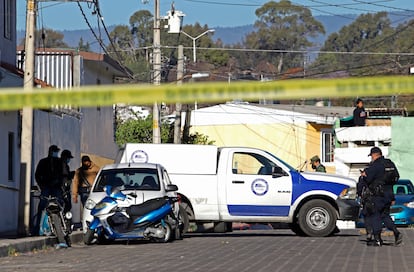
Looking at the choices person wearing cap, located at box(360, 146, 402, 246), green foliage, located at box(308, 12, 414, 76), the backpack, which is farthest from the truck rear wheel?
green foliage, located at box(308, 12, 414, 76)

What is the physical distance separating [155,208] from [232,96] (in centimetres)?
1089

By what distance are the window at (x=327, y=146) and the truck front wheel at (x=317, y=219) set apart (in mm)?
28944

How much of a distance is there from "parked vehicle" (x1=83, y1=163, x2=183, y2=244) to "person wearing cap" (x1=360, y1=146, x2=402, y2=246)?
3.58 metres

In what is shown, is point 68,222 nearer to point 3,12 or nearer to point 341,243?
point 341,243

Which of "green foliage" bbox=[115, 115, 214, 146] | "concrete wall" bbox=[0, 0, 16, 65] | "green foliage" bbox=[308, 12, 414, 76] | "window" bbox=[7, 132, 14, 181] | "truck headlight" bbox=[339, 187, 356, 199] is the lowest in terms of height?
"truck headlight" bbox=[339, 187, 356, 199]

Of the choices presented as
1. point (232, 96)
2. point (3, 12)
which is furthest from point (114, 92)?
point (3, 12)

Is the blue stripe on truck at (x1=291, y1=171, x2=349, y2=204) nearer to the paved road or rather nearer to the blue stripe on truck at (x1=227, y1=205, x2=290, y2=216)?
the blue stripe on truck at (x1=227, y1=205, x2=290, y2=216)

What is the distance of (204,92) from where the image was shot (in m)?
7.54

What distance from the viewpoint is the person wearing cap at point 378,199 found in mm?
17922

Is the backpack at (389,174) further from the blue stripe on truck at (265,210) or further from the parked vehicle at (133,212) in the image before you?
the blue stripe on truck at (265,210)

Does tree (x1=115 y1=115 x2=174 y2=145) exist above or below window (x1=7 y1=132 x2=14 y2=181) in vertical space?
above

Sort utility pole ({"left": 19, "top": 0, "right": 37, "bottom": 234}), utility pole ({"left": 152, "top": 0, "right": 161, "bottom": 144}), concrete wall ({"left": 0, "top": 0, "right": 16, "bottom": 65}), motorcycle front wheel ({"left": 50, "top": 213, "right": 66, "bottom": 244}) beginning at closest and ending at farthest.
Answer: motorcycle front wheel ({"left": 50, "top": 213, "right": 66, "bottom": 244}), utility pole ({"left": 19, "top": 0, "right": 37, "bottom": 234}), concrete wall ({"left": 0, "top": 0, "right": 16, "bottom": 65}), utility pole ({"left": 152, "top": 0, "right": 161, "bottom": 144})

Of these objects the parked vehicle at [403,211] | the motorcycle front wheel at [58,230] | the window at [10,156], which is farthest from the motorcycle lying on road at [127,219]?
the parked vehicle at [403,211]

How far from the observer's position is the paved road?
13594mm
